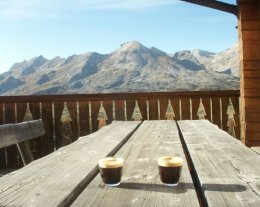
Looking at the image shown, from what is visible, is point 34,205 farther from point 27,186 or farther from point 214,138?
point 214,138

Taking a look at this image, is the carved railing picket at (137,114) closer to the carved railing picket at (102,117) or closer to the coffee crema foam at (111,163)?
the carved railing picket at (102,117)

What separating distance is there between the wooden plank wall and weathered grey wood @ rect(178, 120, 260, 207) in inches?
130

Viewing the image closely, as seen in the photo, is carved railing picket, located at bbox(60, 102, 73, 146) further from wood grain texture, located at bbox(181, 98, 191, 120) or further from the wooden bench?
the wooden bench

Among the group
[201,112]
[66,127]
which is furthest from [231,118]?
[66,127]

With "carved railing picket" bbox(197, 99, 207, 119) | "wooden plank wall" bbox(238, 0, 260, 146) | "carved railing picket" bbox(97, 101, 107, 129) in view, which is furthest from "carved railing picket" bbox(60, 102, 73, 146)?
"wooden plank wall" bbox(238, 0, 260, 146)

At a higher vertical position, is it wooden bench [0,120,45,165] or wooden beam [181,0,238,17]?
wooden beam [181,0,238,17]

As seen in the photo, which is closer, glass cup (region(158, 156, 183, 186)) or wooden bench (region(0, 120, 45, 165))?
glass cup (region(158, 156, 183, 186))

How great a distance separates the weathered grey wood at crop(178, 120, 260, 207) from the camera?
1.38m

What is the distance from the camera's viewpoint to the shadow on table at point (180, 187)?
58.4 inches

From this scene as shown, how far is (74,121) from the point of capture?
6500 mm

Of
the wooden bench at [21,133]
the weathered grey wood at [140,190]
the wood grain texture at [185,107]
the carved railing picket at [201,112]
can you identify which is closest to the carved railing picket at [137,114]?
the wood grain texture at [185,107]

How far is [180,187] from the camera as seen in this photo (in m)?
1.55

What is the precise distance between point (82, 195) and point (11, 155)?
5.27m

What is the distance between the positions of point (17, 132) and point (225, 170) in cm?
209
